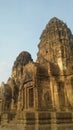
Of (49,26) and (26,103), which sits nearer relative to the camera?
(26,103)

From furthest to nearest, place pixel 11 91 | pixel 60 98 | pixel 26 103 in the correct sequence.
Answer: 1. pixel 11 91
2. pixel 26 103
3. pixel 60 98

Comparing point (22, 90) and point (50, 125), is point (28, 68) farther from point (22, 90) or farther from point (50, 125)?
point (50, 125)

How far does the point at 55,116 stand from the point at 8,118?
988 cm

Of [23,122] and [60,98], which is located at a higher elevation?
[60,98]

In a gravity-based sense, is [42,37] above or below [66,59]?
above

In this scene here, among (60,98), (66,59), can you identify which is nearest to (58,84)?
(60,98)

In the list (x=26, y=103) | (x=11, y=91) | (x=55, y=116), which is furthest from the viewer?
(x=11, y=91)

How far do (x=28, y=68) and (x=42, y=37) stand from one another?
7508mm

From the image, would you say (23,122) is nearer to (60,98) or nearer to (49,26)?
(60,98)

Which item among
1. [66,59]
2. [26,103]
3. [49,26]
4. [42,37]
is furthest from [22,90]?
[49,26]

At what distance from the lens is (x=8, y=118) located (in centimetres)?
2184

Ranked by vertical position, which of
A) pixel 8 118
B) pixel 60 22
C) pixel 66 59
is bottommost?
pixel 8 118

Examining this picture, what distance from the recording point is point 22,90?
24.3 m

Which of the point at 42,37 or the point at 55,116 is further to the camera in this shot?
the point at 42,37
